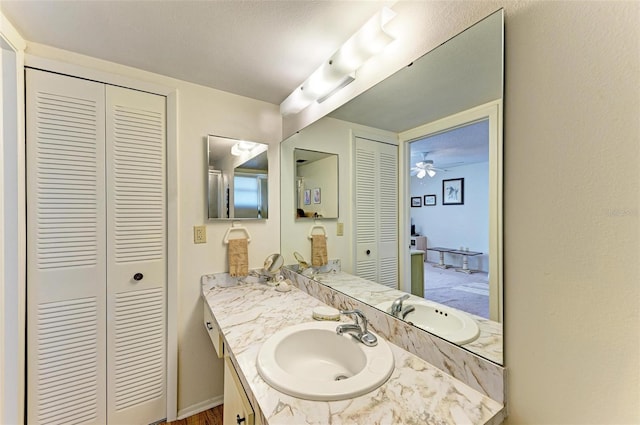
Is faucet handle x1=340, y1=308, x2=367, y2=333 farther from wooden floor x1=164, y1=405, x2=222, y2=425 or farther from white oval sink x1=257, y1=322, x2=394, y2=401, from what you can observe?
wooden floor x1=164, y1=405, x2=222, y2=425

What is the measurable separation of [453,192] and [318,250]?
0.94 meters

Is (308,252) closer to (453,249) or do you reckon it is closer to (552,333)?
(453,249)

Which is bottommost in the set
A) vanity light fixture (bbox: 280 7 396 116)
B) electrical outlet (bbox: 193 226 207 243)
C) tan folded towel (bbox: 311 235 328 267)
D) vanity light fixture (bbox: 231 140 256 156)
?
tan folded towel (bbox: 311 235 328 267)

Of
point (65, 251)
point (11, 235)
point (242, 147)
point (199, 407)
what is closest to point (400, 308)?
point (242, 147)

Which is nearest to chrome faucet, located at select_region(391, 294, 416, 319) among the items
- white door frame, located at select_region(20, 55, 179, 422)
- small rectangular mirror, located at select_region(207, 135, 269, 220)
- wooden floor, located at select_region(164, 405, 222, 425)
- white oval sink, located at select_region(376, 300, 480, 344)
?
white oval sink, located at select_region(376, 300, 480, 344)

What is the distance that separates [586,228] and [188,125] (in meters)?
1.86

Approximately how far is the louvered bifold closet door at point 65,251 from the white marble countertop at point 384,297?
4.06 ft

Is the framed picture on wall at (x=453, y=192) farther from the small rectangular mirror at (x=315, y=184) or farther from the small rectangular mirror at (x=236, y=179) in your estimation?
the small rectangular mirror at (x=236, y=179)

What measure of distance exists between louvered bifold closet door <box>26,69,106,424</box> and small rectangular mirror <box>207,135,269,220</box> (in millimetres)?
561

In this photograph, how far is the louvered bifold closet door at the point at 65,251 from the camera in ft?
4.19

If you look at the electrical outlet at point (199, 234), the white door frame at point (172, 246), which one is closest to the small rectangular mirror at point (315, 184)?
the electrical outlet at point (199, 234)

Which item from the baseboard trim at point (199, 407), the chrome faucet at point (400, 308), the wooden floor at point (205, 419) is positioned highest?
the chrome faucet at point (400, 308)

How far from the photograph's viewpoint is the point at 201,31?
3.88 ft

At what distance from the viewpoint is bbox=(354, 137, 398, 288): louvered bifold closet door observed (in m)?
1.16
